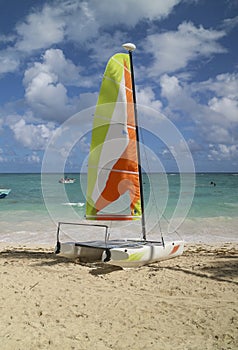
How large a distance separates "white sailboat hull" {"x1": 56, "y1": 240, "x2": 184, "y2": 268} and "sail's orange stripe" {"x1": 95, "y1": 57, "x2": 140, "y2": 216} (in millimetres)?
988

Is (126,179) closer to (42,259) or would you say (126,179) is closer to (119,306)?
(42,259)

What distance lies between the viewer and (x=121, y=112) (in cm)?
780

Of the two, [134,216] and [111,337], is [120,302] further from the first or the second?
[134,216]

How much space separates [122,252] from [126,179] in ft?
6.24

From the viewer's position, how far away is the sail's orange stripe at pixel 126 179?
303 inches

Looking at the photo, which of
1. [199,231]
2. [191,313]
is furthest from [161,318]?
[199,231]

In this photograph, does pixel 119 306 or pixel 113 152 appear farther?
pixel 113 152

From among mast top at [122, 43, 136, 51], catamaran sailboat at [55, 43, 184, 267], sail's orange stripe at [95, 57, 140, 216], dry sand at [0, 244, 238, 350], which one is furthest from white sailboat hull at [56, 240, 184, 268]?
mast top at [122, 43, 136, 51]

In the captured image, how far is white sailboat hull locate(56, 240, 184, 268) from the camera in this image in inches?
254

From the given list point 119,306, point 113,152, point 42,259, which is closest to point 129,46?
point 113,152

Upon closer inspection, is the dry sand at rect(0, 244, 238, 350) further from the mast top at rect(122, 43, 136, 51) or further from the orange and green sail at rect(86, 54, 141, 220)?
the mast top at rect(122, 43, 136, 51)

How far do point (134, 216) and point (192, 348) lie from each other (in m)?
4.23

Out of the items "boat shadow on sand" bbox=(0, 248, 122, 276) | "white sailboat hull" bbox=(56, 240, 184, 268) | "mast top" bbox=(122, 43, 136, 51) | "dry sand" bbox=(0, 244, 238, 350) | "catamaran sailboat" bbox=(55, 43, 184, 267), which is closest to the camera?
"dry sand" bbox=(0, 244, 238, 350)

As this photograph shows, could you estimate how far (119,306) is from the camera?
15.9 ft
